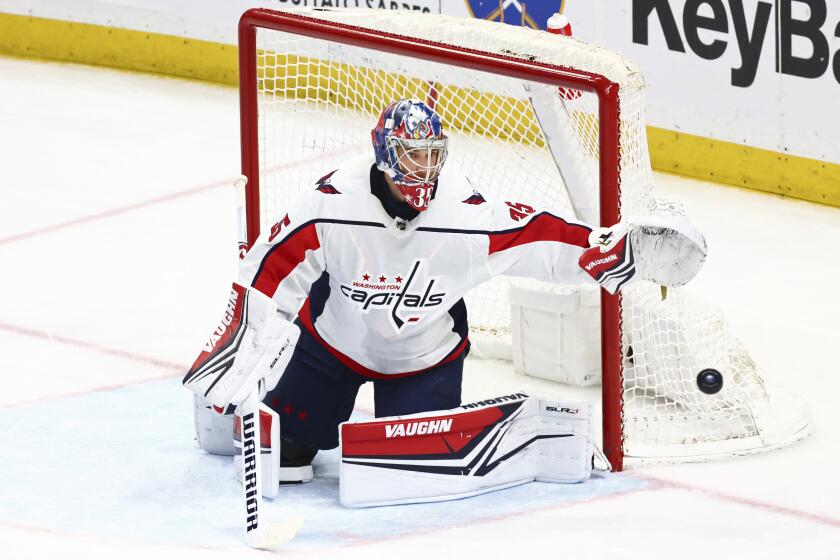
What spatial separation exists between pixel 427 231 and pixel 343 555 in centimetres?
78

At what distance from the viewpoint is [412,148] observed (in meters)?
3.96

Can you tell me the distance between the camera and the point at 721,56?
664cm

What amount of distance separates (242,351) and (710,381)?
1370mm

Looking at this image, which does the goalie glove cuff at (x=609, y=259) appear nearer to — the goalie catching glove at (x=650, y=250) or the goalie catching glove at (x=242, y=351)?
the goalie catching glove at (x=650, y=250)

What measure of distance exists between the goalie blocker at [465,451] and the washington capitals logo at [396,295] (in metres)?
0.25

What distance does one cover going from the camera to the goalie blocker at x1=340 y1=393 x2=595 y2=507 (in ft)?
13.5

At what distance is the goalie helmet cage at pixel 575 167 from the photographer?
434 centimetres

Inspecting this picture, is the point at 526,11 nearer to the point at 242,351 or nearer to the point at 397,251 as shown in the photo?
the point at 397,251

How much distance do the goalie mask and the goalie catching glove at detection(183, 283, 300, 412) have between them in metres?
0.41

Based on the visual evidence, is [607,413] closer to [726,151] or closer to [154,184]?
[726,151]

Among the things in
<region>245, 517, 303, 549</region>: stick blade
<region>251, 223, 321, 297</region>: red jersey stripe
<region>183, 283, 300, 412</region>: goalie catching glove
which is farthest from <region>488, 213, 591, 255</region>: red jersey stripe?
<region>245, 517, 303, 549</region>: stick blade

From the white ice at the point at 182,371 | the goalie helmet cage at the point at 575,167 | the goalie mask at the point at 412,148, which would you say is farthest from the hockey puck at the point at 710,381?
the goalie mask at the point at 412,148

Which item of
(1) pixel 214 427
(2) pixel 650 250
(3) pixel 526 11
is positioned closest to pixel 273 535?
(1) pixel 214 427

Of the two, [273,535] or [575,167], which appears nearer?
[273,535]
